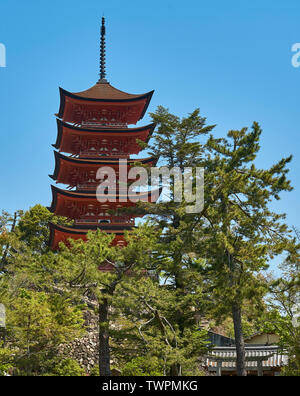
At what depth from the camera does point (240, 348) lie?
14.6 meters

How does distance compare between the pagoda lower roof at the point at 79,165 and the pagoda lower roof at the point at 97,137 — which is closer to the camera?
the pagoda lower roof at the point at 79,165

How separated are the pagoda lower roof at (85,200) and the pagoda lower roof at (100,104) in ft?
21.1

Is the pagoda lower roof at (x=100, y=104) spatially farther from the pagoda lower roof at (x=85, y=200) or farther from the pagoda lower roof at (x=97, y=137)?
the pagoda lower roof at (x=85, y=200)

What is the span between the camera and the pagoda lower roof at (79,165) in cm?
2642

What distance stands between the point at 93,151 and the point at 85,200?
13.3ft

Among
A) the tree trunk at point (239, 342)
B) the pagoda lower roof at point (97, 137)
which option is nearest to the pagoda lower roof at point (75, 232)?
the pagoda lower roof at point (97, 137)

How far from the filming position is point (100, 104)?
95.6ft

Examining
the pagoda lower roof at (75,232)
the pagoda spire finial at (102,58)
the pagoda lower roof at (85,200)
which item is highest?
the pagoda spire finial at (102,58)

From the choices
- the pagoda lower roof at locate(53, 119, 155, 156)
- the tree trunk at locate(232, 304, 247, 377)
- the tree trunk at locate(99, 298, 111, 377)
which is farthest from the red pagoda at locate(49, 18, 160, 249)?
the tree trunk at locate(232, 304, 247, 377)

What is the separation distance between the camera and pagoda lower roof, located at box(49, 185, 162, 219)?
83.6ft

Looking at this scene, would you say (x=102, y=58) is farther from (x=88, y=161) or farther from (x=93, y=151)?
(x=88, y=161)

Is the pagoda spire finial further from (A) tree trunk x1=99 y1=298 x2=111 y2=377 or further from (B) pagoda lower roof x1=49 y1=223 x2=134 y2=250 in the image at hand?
(A) tree trunk x1=99 y1=298 x2=111 y2=377

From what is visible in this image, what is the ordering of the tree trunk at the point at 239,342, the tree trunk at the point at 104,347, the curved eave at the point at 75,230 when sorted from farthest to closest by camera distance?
the curved eave at the point at 75,230 < the tree trunk at the point at 104,347 < the tree trunk at the point at 239,342
